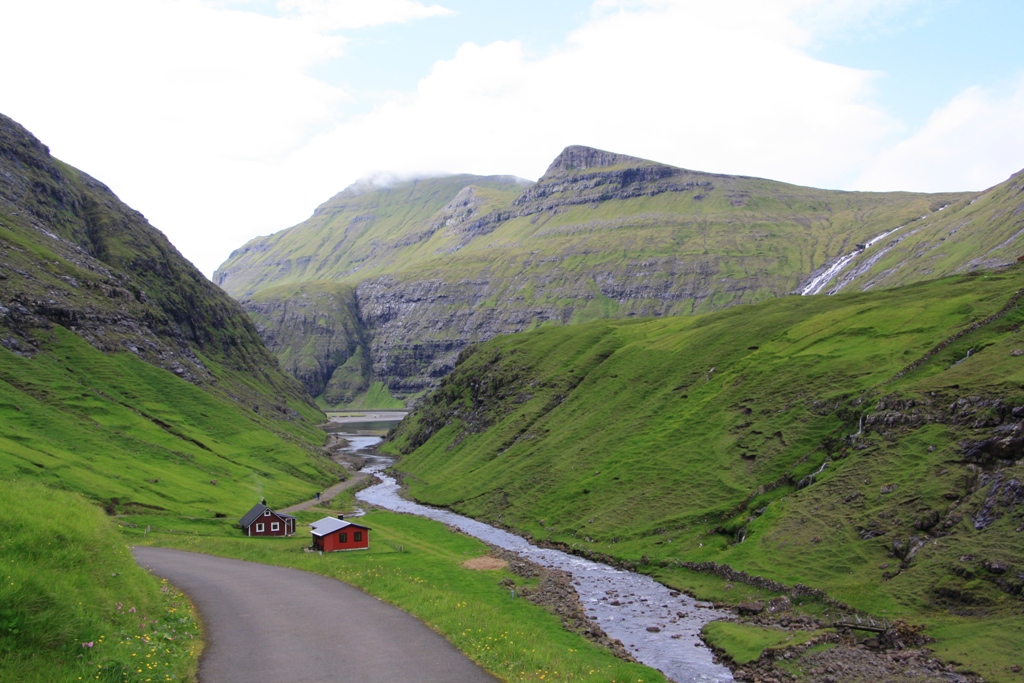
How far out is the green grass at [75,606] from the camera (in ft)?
78.0

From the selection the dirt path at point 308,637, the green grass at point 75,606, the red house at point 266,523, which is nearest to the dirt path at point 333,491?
the red house at point 266,523

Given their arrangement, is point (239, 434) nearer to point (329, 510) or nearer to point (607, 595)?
point (329, 510)

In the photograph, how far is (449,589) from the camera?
2601 inches

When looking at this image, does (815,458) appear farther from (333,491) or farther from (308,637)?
(333,491)

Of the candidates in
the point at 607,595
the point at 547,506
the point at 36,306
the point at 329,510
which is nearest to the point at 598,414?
the point at 547,506

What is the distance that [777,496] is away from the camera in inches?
3381

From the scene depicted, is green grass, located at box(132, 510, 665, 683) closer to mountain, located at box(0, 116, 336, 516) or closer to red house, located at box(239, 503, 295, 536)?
red house, located at box(239, 503, 295, 536)

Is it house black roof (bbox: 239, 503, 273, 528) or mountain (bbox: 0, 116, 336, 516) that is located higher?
mountain (bbox: 0, 116, 336, 516)

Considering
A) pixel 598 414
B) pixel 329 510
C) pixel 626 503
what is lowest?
pixel 329 510

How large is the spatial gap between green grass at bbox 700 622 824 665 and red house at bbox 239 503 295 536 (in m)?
65.2

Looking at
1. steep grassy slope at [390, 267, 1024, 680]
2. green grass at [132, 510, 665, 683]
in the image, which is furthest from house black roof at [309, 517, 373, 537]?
steep grassy slope at [390, 267, 1024, 680]

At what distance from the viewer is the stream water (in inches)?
2120

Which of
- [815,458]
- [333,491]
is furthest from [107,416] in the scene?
[815,458]

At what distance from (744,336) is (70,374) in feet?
496
